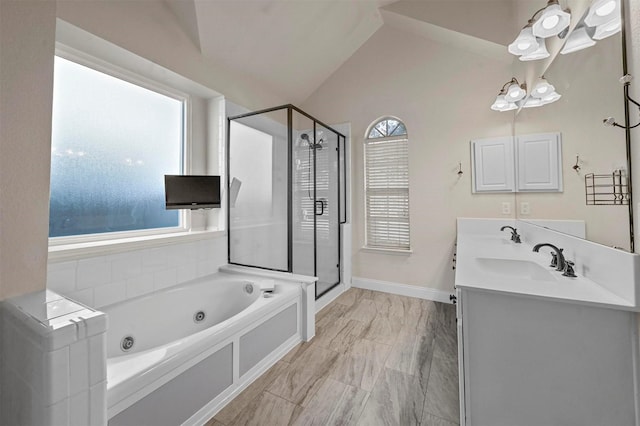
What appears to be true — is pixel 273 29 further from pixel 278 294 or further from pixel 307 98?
pixel 278 294

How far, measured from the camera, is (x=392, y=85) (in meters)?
3.28

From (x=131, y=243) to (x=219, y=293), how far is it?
822 millimetres

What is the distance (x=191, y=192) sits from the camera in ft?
7.80

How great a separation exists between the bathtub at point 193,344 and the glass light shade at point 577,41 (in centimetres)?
227

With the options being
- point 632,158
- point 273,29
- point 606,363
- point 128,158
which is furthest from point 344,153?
point 606,363

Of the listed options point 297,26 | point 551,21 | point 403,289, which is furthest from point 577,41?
point 403,289

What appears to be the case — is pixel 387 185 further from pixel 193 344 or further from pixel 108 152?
pixel 108 152

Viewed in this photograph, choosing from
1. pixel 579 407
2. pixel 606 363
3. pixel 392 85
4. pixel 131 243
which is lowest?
pixel 579 407

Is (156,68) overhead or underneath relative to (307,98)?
underneath

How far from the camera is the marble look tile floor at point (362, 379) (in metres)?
1.45

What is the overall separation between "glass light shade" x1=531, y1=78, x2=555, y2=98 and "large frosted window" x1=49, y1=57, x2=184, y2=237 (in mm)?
3025

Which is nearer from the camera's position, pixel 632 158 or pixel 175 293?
pixel 632 158

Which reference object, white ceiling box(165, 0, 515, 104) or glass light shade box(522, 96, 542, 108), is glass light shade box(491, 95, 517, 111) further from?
white ceiling box(165, 0, 515, 104)

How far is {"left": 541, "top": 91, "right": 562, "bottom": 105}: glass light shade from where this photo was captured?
1645 millimetres
